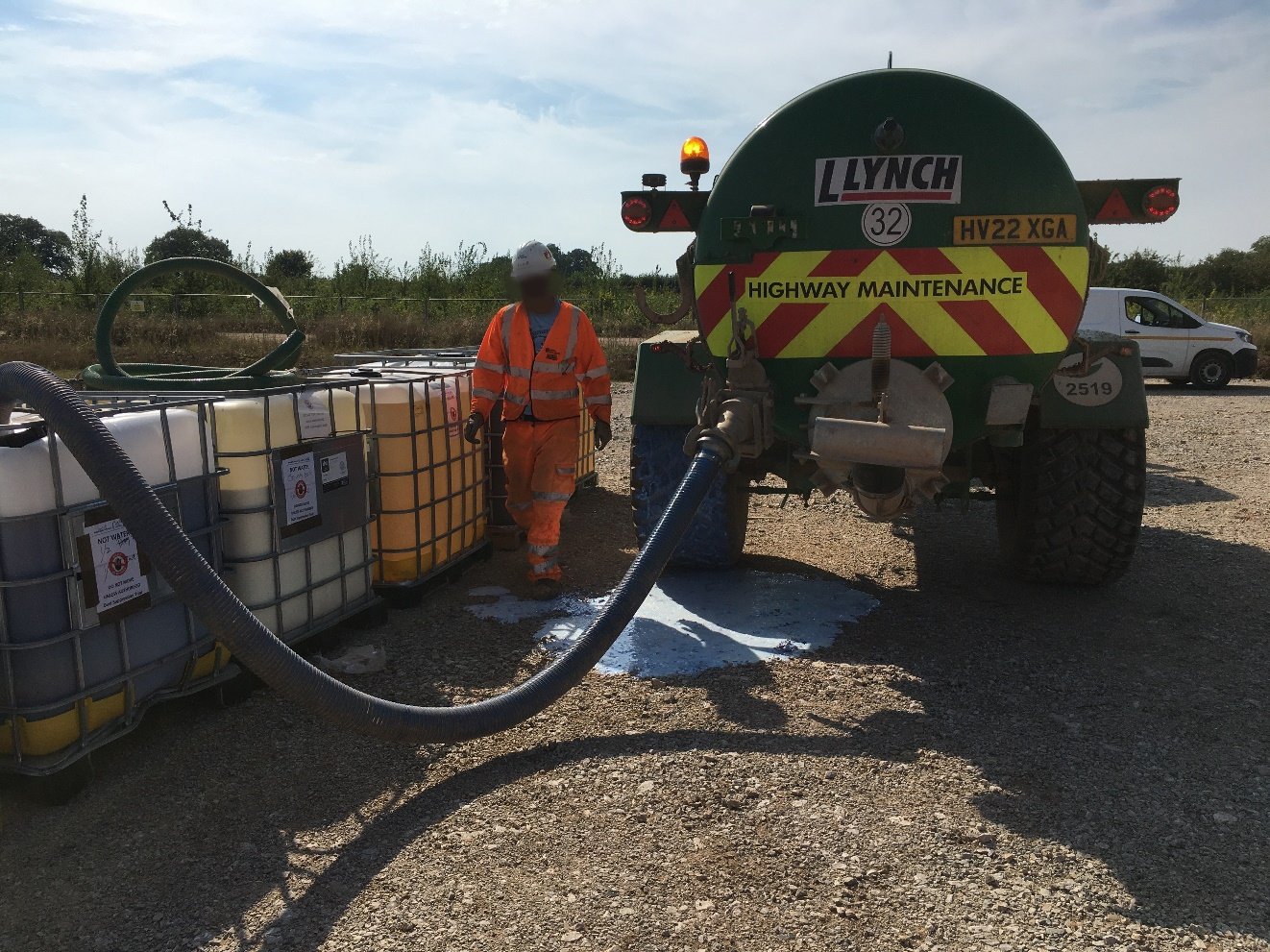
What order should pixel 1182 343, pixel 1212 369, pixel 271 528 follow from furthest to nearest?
1. pixel 1212 369
2. pixel 1182 343
3. pixel 271 528

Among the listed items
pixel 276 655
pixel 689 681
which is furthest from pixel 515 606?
pixel 276 655

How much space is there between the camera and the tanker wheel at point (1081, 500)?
14.7ft

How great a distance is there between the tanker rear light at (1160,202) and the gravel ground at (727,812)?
1.75 meters

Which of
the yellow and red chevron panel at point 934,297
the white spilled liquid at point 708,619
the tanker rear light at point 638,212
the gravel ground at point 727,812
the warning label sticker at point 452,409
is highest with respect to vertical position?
the tanker rear light at point 638,212

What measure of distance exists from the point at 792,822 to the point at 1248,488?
6.49m

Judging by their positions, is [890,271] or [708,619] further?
[708,619]

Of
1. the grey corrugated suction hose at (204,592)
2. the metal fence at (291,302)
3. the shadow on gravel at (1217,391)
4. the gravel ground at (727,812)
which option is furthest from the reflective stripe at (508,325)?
the metal fence at (291,302)

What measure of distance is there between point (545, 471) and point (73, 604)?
2374 millimetres

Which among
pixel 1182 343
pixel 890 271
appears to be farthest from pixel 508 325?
pixel 1182 343

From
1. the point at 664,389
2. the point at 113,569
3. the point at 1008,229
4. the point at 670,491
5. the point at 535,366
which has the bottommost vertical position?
the point at 670,491

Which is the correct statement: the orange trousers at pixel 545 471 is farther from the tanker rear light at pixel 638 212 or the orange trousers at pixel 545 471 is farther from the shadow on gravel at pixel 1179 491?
the shadow on gravel at pixel 1179 491

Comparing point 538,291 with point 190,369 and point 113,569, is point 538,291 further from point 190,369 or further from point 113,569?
point 113,569

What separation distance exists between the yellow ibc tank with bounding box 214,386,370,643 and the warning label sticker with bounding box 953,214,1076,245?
2.56 metres

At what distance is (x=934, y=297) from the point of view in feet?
11.5
